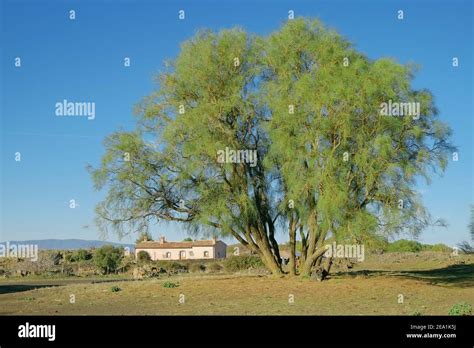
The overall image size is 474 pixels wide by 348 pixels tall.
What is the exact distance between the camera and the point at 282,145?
31.1m

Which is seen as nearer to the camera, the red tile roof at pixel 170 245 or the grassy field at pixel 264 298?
the grassy field at pixel 264 298

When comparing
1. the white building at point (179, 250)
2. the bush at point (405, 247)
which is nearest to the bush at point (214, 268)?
the bush at point (405, 247)

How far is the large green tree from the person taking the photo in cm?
3034

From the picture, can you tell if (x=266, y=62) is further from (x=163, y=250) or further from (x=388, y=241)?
(x=163, y=250)

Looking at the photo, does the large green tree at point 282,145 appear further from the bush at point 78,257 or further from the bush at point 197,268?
the bush at point 78,257

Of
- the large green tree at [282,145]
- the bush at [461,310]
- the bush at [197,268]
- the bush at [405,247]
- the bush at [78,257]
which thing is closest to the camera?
the bush at [461,310]

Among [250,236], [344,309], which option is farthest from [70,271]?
[344,309]

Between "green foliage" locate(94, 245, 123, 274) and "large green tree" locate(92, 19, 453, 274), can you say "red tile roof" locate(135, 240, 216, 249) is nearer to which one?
"green foliage" locate(94, 245, 123, 274)

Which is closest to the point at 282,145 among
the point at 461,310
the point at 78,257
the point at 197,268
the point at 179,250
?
the point at 461,310

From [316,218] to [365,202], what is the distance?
336 centimetres

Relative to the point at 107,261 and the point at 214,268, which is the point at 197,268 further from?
the point at 107,261

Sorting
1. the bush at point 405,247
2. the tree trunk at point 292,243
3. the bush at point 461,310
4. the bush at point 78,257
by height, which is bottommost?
the bush at point 78,257

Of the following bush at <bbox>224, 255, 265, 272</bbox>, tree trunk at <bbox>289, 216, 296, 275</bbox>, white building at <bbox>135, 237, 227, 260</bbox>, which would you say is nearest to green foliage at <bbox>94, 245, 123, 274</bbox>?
bush at <bbox>224, 255, 265, 272</bbox>

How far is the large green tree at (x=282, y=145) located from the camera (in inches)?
1195
